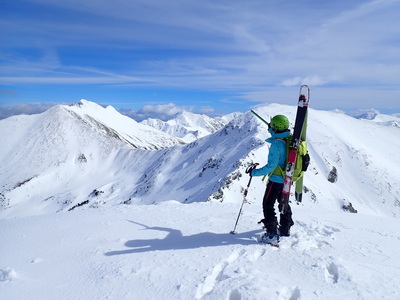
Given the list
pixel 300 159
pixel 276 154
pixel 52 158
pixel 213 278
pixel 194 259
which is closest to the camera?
pixel 213 278

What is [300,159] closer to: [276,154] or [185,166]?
[276,154]

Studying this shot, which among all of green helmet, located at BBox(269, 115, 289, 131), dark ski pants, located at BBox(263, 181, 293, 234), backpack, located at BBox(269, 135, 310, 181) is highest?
green helmet, located at BBox(269, 115, 289, 131)

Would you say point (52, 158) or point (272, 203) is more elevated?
point (272, 203)

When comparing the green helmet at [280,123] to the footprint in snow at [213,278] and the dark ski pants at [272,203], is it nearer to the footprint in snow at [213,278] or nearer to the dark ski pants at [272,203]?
the dark ski pants at [272,203]

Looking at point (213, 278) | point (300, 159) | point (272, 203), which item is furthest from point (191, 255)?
point (300, 159)

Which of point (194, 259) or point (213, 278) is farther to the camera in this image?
point (194, 259)

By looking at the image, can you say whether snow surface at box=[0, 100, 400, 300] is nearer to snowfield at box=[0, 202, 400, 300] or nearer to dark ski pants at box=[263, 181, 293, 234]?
snowfield at box=[0, 202, 400, 300]

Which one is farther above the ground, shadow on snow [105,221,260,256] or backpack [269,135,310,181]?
backpack [269,135,310,181]

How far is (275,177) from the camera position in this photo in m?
7.83

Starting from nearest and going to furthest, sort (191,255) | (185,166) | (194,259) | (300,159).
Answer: (194,259)
(191,255)
(300,159)
(185,166)

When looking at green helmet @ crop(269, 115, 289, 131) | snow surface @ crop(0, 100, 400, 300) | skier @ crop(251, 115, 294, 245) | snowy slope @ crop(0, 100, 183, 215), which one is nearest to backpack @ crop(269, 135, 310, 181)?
skier @ crop(251, 115, 294, 245)

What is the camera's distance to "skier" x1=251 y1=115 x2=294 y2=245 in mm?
7508

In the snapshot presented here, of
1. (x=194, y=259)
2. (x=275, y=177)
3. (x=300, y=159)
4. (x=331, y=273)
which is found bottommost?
(x=194, y=259)

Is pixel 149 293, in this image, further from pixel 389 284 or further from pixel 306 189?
pixel 306 189
